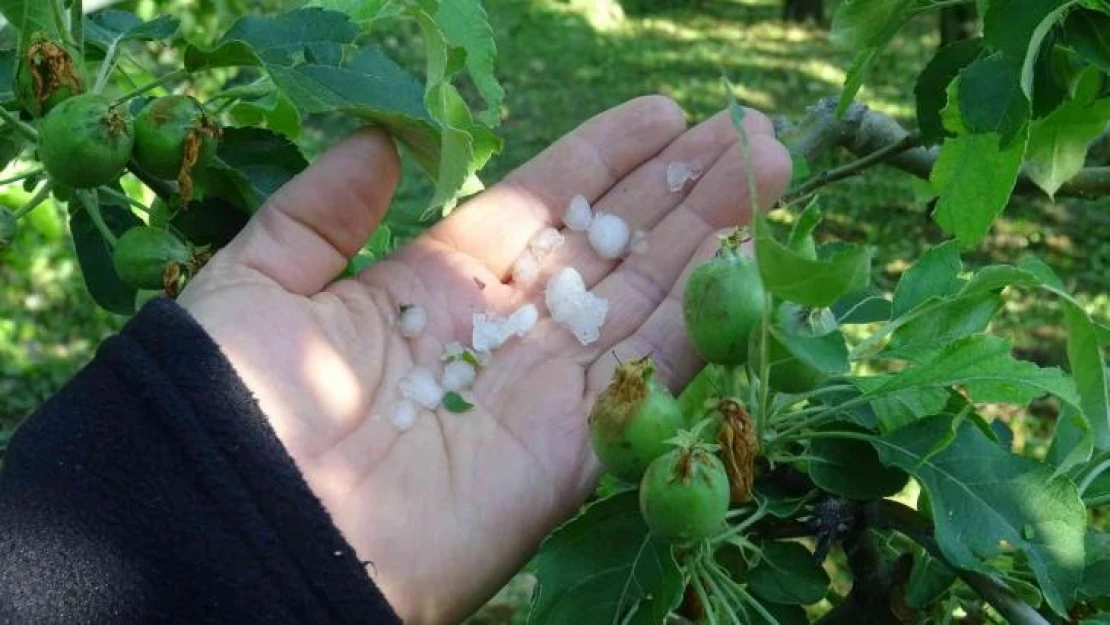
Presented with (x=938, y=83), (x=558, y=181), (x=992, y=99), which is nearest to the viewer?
(x=992, y=99)

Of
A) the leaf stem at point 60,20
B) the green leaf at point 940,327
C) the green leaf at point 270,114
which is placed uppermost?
the leaf stem at point 60,20

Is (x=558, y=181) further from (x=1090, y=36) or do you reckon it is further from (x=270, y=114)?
(x=1090, y=36)

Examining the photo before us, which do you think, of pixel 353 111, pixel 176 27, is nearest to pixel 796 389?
pixel 353 111

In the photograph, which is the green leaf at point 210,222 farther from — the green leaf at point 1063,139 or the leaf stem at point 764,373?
the green leaf at point 1063,139

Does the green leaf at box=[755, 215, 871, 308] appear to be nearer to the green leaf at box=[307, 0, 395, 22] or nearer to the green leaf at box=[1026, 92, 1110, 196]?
the green leaf at box=[307, 0, 395, 22]

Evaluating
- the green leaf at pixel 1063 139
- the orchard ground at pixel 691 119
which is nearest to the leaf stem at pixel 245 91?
the green leaf at pixel 1063 139

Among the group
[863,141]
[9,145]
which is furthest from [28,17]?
[863,141]
